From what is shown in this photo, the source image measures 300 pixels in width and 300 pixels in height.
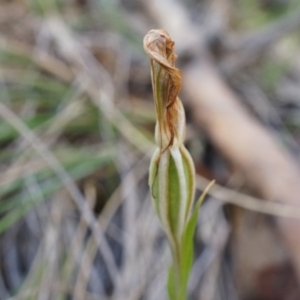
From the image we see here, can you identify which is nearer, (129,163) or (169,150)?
(169,150)

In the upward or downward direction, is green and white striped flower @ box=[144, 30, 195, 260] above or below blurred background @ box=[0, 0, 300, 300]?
above

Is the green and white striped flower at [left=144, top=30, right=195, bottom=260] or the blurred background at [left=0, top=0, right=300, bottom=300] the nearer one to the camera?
A: the green and white striped flower at [left=144, top=30, right=195, bottom=260]

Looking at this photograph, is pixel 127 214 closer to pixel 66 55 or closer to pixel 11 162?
pixel 11 162

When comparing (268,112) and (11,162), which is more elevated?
(11,162)

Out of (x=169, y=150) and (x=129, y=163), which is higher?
(x=169, y=150)

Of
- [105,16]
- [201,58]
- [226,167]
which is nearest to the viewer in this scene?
[226,167]

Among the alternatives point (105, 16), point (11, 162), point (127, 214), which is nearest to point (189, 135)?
point (127, 214)

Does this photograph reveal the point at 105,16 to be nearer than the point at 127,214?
No

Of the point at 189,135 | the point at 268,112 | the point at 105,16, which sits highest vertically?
the point at 105,16

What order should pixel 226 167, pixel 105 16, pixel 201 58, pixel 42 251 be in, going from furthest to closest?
pixel 105 16 < pixel 201 58 < pixel 226 167 < pixel 42 251
